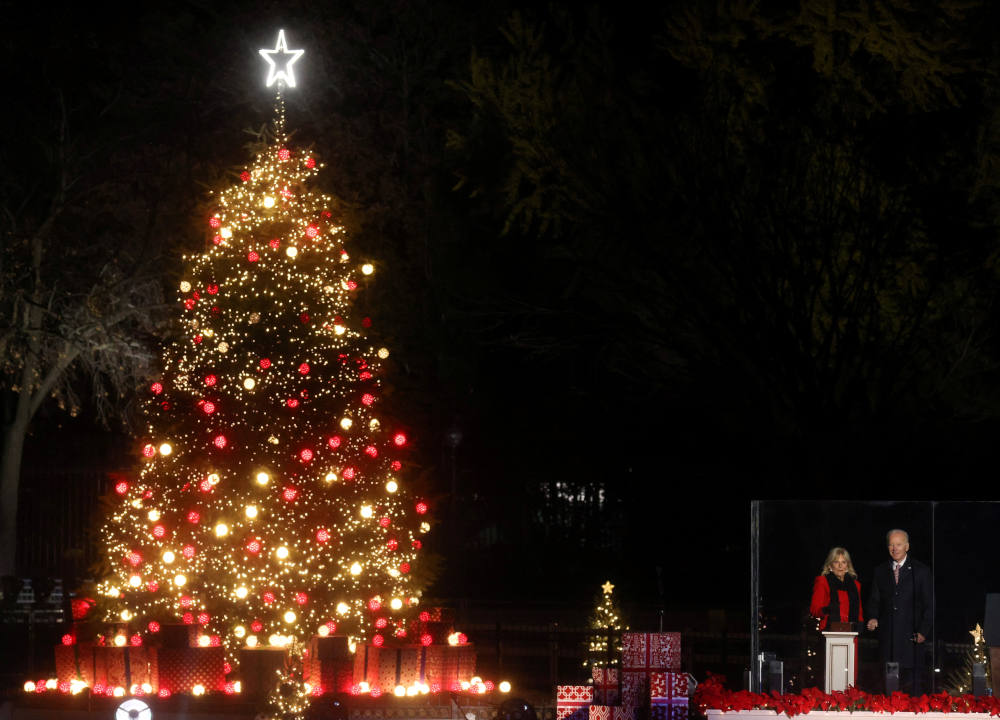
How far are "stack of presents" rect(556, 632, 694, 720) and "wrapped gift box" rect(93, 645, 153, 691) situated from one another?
4939 millimetres

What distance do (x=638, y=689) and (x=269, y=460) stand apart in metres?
5.41

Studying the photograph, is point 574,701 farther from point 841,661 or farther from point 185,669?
point 185,669

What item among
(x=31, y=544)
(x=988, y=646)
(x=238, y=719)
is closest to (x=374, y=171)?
(x=31, y=544)

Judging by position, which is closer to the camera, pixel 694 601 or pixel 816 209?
pixel 816 209

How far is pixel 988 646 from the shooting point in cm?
1291

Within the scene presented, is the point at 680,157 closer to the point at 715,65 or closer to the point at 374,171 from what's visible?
the point at 715,65

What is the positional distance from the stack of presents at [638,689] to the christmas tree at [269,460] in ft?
13.3

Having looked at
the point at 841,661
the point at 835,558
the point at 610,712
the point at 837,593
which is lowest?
the point at 610,712

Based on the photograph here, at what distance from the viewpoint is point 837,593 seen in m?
13.2

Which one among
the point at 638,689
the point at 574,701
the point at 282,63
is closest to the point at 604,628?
the point at 574,701

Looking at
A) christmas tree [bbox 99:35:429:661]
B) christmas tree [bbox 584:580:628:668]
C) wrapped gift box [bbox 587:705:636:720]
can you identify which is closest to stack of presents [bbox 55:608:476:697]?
christmas tree [bbox 99:35:429:661]

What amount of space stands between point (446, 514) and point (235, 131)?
28.9ft

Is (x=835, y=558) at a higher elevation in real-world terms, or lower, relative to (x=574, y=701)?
higher

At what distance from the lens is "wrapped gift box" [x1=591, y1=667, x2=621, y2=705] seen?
42.1 feet
